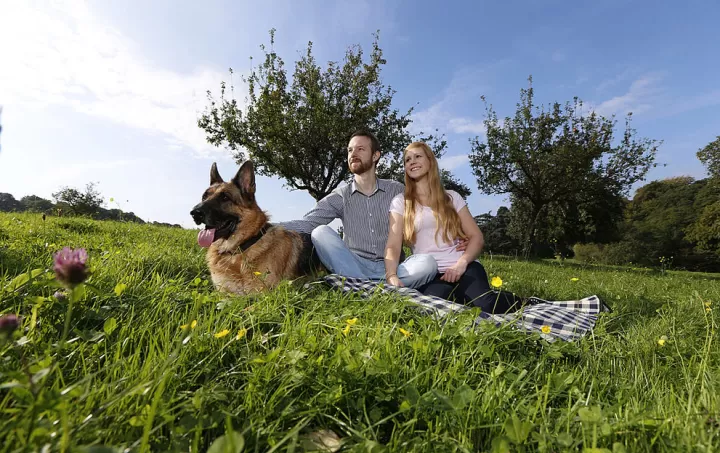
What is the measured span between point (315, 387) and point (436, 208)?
3.41 metres

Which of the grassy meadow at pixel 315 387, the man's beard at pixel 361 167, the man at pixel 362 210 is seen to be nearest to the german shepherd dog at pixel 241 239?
the man at pixel 362 210

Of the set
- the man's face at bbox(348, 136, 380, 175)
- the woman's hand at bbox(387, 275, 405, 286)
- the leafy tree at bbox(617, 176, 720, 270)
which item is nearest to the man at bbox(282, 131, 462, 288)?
the man's face at bbox(348, 136, 380, 175)

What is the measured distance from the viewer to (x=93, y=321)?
2.17 m

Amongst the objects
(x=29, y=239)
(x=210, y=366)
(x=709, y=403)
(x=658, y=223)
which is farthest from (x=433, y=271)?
(x=658, y=223)

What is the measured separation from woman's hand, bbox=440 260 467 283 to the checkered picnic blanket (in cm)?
79

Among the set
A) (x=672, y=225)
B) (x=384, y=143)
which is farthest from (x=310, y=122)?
(x=672, y=225)

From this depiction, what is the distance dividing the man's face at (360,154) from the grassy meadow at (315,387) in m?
2.90

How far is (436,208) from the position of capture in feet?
15.1

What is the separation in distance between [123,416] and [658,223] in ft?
191

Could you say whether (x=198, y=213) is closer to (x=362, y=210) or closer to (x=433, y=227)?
(x=362, y=210)

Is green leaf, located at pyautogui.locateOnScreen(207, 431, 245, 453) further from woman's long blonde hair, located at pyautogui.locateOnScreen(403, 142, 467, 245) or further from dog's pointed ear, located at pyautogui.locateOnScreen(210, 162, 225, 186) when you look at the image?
dog's pointed ear, located at pyautogui.locateOnScreen(210, 162, 225, 186)

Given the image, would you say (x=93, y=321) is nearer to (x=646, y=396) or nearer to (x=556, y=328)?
(x=646, y=396)

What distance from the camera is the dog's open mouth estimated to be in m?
4.03

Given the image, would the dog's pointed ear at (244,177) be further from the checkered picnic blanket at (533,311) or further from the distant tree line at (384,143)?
the distant tree line at (384,143)
